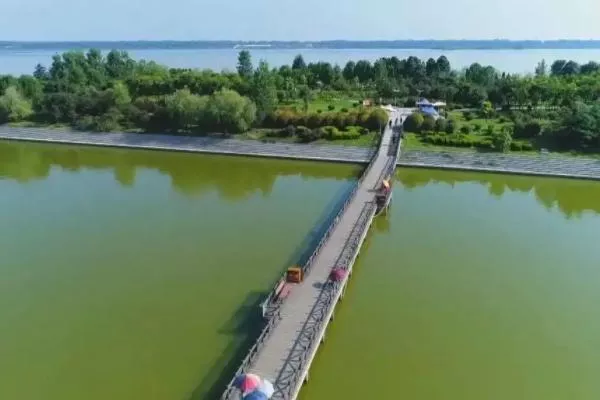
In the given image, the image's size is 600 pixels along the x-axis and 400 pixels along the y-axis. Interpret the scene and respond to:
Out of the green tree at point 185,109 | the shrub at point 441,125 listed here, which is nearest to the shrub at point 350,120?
the shrub at point 441,125

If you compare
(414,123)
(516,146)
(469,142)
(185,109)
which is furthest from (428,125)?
(185,109)

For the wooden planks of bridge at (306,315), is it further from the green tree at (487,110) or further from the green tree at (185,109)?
the green tree at (487,110)

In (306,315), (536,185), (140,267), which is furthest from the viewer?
(536,185)

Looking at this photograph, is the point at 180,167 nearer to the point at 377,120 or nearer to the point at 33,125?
the point at 377,120

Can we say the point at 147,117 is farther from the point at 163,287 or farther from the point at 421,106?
the point at 163,287

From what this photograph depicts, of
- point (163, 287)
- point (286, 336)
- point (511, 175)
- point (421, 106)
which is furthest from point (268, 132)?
point (286, 336)

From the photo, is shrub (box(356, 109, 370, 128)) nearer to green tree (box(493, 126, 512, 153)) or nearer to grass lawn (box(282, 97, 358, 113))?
grass lawn (box(282, 97, 358, 113))
